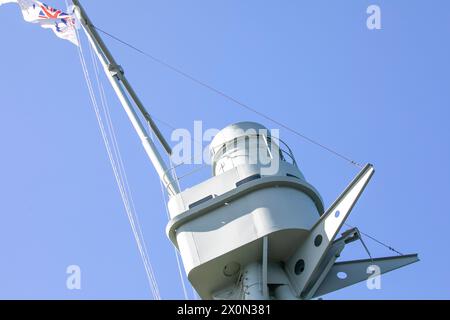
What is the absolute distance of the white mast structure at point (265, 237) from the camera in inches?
534

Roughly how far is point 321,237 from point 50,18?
1430 cm

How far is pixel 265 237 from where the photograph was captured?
13.6 m

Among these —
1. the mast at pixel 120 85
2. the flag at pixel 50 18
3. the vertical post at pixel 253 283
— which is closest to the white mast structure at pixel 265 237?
the vertical post at pixel 253 283

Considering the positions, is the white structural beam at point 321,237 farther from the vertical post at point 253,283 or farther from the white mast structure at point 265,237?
the vertical post at point 253,283

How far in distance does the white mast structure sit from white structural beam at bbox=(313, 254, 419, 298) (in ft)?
0.07

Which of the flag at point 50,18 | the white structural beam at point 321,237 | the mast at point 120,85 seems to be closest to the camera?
the white structural beam at point 321,237

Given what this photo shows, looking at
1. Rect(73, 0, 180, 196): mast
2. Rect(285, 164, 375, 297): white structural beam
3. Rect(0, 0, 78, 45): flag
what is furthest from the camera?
Rect(0, 0, 78, 45): flag

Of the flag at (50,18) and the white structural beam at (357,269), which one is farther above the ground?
the flag at (50,18)

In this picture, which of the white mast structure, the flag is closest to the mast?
the flag

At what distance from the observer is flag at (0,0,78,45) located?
76.8 ft

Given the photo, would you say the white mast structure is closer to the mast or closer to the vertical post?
the vertical post

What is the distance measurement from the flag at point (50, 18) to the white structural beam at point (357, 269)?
13.3m
